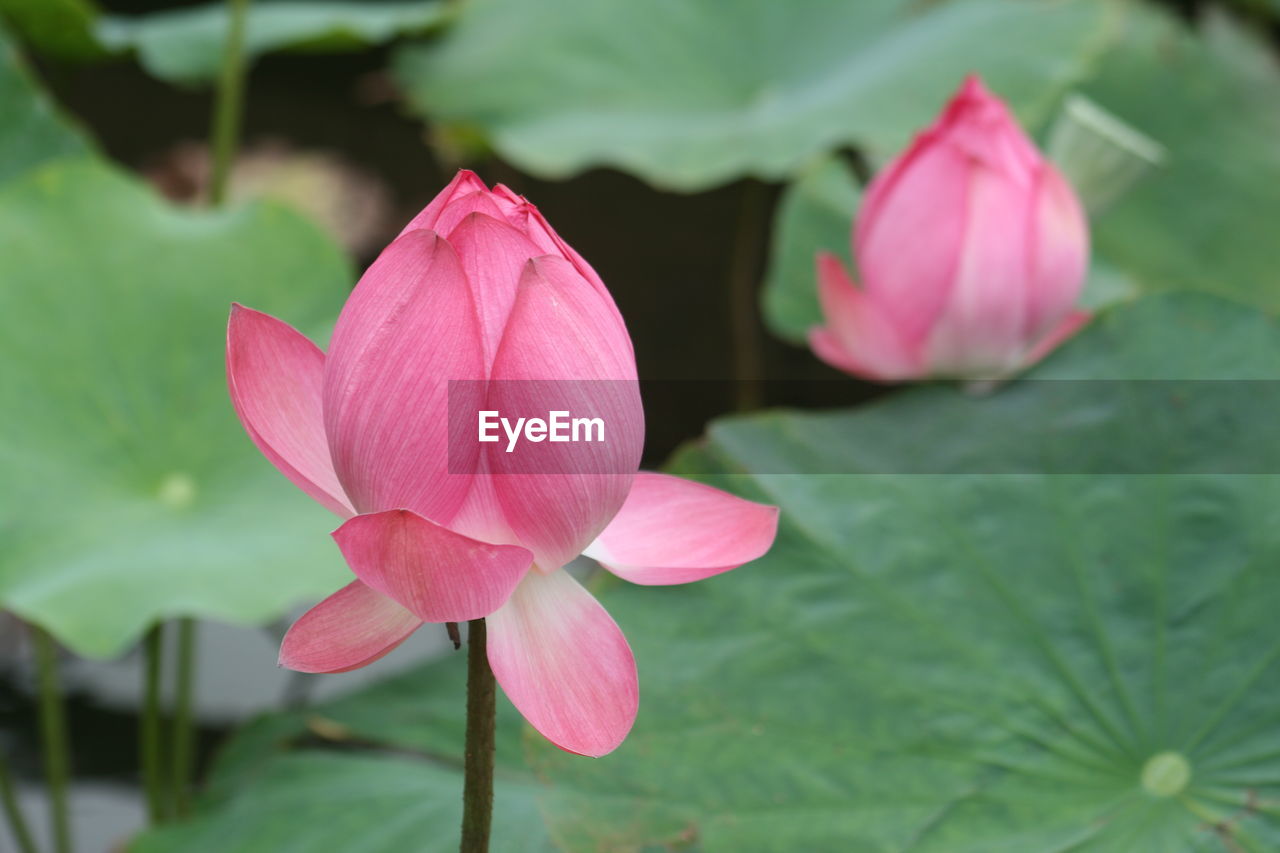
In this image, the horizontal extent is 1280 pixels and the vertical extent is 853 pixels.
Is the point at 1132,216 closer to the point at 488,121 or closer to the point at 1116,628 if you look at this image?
the point at 488,121

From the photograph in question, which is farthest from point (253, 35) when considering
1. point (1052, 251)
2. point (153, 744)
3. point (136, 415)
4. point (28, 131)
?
point (1052, 251)

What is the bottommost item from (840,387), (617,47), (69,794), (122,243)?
(69,794)

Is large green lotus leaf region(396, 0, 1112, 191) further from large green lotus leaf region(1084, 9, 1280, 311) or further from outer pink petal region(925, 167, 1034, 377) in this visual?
outer pink petal region(925, 167, 1034, 377)

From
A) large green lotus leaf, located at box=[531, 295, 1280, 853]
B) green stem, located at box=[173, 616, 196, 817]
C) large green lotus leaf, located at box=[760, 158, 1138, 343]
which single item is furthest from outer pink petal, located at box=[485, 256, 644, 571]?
green stem, located at box=[173, 616, 196, 817]

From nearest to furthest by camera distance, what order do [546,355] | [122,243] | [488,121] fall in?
[546,355] → [122,243] → [488,121]

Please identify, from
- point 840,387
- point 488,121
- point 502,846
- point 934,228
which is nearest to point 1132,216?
point 840,387

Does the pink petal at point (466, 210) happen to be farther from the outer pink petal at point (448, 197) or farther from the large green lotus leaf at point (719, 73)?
the large green lotus leaf at point (719, 73)
